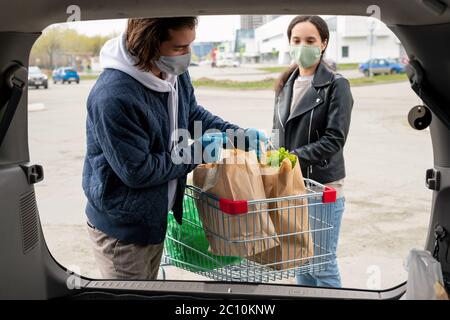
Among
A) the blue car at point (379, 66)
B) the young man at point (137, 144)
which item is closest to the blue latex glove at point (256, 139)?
the young man at point (137, 144)

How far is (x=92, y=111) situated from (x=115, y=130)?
0.14m

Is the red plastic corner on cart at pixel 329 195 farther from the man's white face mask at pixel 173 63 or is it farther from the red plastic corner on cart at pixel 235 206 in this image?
the man's white face mask at pixel 173 63

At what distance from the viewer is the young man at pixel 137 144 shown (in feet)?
6.44

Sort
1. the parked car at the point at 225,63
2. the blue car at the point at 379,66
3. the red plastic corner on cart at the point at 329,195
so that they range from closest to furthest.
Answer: the red plastic corner on cart at the point at 329,195 < the parked car at the point at 225,63 < the blue car at the point at 379,66

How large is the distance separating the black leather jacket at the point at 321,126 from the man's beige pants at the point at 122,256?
35.7 inches

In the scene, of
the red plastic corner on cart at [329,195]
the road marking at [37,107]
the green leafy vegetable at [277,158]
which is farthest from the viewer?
the road marking at [37,107]

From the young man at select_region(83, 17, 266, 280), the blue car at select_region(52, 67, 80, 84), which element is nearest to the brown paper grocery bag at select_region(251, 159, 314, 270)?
the young man at select_region(83, 17, 266, 280)

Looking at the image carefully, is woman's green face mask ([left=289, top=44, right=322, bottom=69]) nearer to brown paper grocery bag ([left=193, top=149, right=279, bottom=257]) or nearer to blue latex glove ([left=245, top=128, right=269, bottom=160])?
blue latex glove ([left=245, top=128, right=269, bottom=160])

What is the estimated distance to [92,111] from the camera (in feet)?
6.55

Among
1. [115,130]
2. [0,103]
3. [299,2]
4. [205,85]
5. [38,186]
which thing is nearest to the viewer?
[299,2]

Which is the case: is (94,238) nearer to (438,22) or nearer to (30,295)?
(30,295)

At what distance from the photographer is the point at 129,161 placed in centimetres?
195

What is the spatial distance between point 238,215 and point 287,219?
206 millimetres
